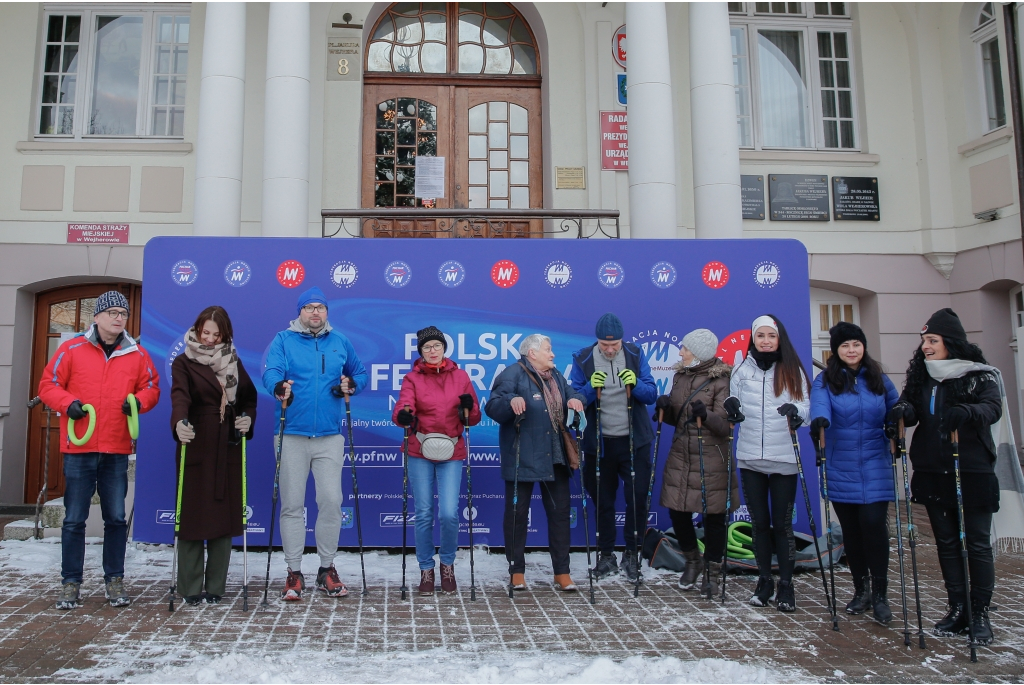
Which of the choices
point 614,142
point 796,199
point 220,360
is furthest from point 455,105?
point 220,360

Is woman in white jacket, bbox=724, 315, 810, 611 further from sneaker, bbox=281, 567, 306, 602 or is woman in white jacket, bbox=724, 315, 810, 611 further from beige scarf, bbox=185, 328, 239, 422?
beige scarf, bbox=185, 328, 239, 422

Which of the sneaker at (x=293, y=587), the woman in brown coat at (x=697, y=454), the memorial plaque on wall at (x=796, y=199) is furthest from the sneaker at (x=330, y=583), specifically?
the memorial plaque on wall at (x=796, y=199)

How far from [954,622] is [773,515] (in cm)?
109

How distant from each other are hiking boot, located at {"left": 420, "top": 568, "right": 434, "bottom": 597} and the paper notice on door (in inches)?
256

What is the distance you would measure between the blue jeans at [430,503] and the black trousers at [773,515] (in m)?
1.88

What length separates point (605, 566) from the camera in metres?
5.51

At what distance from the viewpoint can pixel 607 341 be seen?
543 cm

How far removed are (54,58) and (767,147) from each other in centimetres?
991

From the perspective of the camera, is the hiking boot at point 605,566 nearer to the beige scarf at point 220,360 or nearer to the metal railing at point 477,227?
the beige scarf at point 220,360

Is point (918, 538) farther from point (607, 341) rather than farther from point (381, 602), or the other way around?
point (381, 602)

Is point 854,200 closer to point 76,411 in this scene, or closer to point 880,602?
point 880,602

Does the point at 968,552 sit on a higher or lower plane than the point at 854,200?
lower

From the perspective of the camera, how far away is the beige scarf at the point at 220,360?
4.84 metres

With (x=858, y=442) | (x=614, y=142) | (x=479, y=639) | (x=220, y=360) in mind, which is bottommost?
(x=479, y=639)
